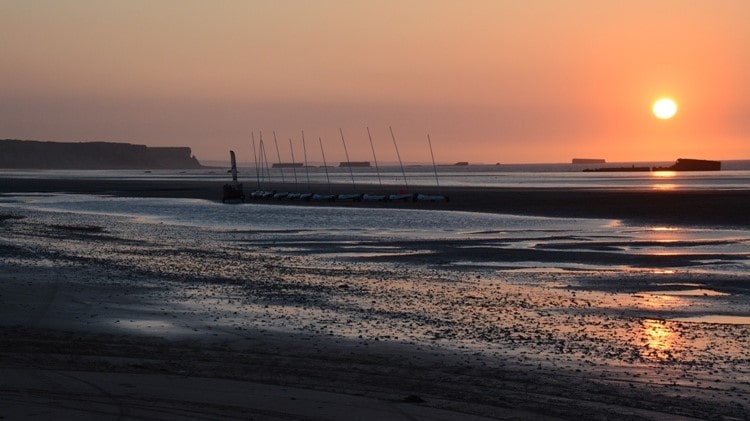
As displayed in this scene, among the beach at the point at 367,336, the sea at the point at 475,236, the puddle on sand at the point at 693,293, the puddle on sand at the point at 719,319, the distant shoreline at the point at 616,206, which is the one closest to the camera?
the beach at the point at 367,336

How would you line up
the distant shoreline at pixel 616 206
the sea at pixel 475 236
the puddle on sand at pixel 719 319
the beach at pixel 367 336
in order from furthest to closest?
Result: the distant shoreline at pixel 616 206
the sea at pixel 475 236
the puddle on sand at pixel 719 319
the beach at pixel 367 336

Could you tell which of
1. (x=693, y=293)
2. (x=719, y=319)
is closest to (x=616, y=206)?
(x=693, y=293)

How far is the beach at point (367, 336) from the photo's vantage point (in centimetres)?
891

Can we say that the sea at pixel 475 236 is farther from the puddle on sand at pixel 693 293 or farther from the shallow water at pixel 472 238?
the puddle on sand at pixel 693 293

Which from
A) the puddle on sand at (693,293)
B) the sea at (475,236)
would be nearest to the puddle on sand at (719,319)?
the puddle on sand at (693,293)

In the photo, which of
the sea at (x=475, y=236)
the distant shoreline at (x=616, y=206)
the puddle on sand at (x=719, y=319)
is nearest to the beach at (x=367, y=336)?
the puddle on sand at (x=719, y=319)

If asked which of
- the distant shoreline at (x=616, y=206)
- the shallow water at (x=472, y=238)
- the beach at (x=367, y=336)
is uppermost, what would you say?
Result: the beach at (x=367, y=336)

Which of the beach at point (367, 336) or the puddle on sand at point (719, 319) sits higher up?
the beach at point (367, 336)

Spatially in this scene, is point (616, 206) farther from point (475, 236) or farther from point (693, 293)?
point (693, 293)

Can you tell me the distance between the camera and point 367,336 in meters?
12.7

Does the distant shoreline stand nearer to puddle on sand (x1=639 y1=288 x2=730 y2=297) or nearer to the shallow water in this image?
the shallow water

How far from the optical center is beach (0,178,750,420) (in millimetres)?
8914

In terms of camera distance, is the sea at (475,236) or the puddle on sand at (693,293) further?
the sea at (475,236)

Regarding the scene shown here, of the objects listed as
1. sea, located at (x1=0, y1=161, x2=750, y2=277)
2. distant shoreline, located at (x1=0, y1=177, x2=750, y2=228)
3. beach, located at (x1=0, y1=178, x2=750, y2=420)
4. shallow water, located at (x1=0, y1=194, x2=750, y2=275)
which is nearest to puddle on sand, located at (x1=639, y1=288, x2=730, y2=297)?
beach, located at (x1=0, y1=178, x2=750, y2=420)
